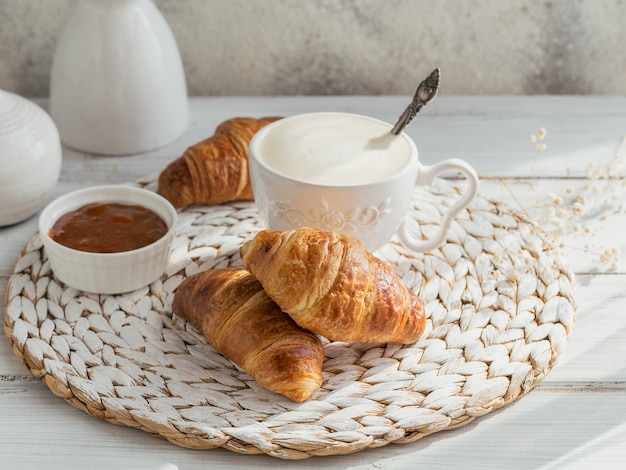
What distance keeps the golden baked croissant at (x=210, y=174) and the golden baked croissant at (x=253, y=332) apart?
0.96ft

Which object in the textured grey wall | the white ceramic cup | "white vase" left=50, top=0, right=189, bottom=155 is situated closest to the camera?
the white ceramic cup

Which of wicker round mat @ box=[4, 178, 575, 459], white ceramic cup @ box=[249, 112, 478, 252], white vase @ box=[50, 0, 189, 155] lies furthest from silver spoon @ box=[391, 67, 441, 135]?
white vase @ box=[50, 0, 189, 155]

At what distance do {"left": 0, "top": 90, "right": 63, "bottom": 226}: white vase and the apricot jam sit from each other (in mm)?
156

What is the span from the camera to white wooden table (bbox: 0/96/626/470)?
93 centimetres

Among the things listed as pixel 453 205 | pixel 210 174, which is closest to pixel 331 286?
pixel 453 205

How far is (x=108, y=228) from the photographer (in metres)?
1.20

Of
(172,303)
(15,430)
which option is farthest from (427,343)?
(15,430)

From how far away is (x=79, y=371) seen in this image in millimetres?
1021

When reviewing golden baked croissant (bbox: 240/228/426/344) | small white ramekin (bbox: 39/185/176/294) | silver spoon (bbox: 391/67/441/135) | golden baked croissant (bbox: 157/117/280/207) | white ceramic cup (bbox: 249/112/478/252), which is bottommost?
small white ramekin (bbox: 39/185/176/294)

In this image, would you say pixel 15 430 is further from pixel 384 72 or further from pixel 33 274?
pixel 384 72

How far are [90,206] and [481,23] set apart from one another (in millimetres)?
996

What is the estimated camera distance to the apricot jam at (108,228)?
1.17m

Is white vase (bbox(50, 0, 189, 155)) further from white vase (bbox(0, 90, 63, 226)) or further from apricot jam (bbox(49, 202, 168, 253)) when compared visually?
apricot jam (bbox(49, 202, 168, 253))

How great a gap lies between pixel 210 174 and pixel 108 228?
0.23 meters
